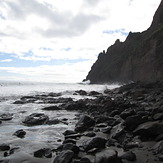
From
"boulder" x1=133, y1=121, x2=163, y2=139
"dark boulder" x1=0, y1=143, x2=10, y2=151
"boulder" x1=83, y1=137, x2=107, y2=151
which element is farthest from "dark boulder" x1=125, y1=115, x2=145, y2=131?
"dark boulder" x1=0, y1=143, x2=10, y2=151

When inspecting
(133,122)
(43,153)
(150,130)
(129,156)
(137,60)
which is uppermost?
(137,60)

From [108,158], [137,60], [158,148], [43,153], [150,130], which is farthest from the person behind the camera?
[137,60]

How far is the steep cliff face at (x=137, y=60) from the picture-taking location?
174ft

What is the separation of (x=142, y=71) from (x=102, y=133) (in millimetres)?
56183

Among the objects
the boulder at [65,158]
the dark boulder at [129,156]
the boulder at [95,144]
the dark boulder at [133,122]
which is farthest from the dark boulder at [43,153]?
the dark boulder at [133,122]

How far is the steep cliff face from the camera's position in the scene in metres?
52.9

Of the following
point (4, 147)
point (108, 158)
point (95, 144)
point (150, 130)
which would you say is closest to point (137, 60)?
point (150, 130)

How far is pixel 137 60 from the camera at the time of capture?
71125 millimetres

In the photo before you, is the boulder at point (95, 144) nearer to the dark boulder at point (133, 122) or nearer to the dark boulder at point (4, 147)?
the dark boulder at point (133, 122)

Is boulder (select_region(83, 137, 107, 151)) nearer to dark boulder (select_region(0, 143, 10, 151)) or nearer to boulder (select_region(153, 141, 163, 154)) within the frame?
boulder (select_region(153, 141, 163, 154))

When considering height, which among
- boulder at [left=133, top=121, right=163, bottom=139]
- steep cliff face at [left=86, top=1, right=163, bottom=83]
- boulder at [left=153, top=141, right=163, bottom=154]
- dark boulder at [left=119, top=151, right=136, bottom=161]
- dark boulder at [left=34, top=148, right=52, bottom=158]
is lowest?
dark boulder at [left=34, top=148, right=52, bottom=158]

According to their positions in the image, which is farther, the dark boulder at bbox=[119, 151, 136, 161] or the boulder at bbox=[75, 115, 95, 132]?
the boulder at bbox=[75, 115, 95, 132]

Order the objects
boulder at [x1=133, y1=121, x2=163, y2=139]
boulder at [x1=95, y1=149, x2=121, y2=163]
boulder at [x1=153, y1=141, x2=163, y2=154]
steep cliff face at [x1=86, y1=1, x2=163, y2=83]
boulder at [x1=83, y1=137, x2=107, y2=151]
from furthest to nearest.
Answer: steep cliff face at [x1=86, y1=1, x2=163, y2=83] < boulder at [x1=133, y1=121, x2=163, y2=139] < boulder at [x1=83, y1=137, x2=107, y2=151] < boulder at [x1=153, y1=141, x2=163, y2=154] < boulder at [x1=95, y1=149, x2=121, y2=163]

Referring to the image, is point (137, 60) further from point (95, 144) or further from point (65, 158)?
point (65, 158)
